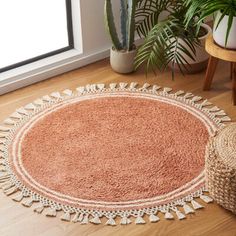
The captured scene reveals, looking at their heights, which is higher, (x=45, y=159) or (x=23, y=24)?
(x=23, y=24)

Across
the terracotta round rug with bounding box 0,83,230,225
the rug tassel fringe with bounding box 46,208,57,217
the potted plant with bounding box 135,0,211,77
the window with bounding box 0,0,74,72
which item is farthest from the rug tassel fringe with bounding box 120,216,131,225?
the window with bounding box 0,0,74,72

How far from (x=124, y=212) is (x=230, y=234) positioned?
1.29ft

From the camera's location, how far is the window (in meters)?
2.70

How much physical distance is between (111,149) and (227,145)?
0.56 metres

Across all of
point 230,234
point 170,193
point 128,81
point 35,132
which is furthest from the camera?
point 128,81

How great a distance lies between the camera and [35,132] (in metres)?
2.33

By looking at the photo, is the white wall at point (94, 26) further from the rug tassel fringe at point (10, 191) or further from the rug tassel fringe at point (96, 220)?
the rug tassel fringe at point (96, 220)

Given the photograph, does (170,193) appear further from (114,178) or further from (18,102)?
(18,102)

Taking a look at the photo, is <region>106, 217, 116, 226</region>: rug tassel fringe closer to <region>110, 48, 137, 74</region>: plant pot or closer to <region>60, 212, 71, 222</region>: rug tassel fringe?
<region>60, 212, 71, 222</region>: rug tassel fringe

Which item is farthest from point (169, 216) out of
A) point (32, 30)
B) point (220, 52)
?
point (32, 30)

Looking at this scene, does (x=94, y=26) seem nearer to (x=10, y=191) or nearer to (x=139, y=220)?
(x=10, y=191)

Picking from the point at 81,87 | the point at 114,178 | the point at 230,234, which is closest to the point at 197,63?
the point at 81,87

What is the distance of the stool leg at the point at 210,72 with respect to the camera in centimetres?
249

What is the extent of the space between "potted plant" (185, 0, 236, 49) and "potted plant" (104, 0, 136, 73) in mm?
363
